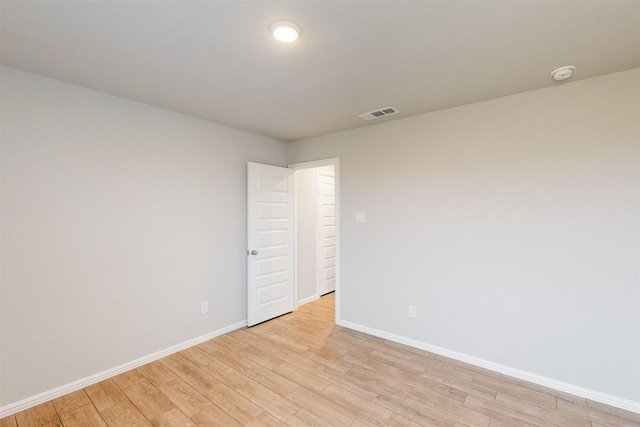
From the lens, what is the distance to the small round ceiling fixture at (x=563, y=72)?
207 centimetres

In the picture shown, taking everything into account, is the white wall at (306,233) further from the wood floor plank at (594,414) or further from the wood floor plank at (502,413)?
the wood floor plank at (594,414)

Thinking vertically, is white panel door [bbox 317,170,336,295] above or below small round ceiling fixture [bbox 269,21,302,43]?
below

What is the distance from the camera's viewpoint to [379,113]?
3018 mm

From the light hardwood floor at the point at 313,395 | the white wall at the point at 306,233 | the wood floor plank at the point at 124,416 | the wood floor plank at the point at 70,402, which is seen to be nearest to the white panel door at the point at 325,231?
the white wall at the point at 306,233

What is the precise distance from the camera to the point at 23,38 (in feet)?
5.68

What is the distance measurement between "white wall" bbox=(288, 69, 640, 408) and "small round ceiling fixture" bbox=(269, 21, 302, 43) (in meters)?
1.87

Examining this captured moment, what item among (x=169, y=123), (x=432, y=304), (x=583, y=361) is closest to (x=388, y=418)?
(x=432, y=304)

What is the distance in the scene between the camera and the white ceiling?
1500 mm

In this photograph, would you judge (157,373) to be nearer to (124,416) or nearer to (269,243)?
(124,416)

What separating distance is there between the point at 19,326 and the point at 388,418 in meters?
2.83

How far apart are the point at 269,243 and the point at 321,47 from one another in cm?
263

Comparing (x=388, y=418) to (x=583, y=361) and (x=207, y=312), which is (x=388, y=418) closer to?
(x=583, y=361)

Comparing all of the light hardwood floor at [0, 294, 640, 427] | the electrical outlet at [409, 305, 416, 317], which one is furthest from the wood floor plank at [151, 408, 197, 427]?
the electrical outlet at [409, 305, 416, 317]

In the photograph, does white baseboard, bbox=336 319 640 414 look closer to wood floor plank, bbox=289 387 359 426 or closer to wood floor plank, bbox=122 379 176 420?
wood floor plank, bbox=289 387 359 426
